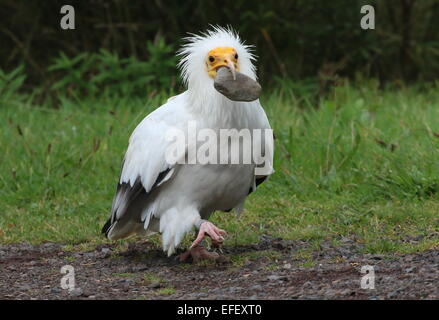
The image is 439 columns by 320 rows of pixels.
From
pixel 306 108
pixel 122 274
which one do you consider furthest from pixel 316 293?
pixel 306 108

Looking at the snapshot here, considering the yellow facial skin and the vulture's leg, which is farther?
the yellow facial skin

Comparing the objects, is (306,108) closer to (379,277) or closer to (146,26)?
(146,26)

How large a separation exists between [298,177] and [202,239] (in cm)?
192

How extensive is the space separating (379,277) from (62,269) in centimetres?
205

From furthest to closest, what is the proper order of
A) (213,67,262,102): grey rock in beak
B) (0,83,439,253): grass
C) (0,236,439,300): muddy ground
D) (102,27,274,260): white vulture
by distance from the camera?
(0,83,439,253): grass
(102,27,274,260): white vulture
(213,67,262,102): grey rock in beak
(0,236,439,300): muddy ground

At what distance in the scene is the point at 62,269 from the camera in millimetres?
5773

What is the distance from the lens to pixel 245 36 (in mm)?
11195

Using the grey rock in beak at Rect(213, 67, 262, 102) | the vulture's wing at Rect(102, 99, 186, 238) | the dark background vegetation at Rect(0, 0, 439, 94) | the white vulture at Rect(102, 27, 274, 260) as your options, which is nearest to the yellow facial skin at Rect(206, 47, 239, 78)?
the white vulture at Rect(102, 27, 274, 260)

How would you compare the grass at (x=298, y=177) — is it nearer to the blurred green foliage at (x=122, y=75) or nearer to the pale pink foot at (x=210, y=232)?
the pale pink foot at (x=210, y=232)

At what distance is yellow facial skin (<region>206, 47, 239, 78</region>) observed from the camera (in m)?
5.56

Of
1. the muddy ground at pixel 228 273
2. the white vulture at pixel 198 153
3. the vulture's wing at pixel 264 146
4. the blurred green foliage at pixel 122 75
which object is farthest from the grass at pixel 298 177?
the blurred green foliage at pixel 122 75

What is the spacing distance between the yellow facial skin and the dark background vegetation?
500cm

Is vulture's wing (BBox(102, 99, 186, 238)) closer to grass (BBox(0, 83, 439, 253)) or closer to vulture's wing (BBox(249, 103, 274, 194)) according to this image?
vulture's wing (BBox(249, 103, 274, 194))

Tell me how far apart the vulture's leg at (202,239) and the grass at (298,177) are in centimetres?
54
